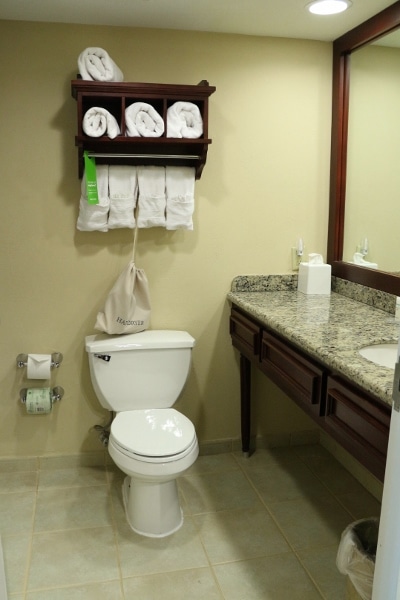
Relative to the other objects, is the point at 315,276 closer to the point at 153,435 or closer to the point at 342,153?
the point at 342,153

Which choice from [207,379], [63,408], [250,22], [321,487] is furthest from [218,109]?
[321,487]

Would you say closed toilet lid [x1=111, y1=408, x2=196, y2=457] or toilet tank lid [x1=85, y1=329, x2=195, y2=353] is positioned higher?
toilet tank lid [x1=85, y1=329, x2=195, y2=353]

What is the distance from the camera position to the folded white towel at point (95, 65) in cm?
214

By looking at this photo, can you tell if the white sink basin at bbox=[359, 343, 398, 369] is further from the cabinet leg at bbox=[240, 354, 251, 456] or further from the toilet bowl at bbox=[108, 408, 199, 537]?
the cabinet leg at bbox=[240, 354, 251, 456]

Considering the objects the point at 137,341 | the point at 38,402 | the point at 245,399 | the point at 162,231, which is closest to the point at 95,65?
the point at 162,231

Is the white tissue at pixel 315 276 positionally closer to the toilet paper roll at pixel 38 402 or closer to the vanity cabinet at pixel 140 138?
the vanity cabinet at pixel 140 138

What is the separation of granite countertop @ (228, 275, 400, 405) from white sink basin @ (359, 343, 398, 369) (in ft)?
0.08

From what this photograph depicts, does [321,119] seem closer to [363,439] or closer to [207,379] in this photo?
[207,379]

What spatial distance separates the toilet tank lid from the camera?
234 cm

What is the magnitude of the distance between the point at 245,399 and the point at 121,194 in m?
1.21

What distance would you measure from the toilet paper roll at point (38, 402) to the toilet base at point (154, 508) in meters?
0.60

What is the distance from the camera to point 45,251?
8.01 ft

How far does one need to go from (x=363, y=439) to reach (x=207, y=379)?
1.32 m

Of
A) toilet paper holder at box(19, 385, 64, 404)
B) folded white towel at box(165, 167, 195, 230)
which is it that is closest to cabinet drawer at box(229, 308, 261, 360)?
folded white towel at box(165, 167, 195, 230)
